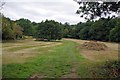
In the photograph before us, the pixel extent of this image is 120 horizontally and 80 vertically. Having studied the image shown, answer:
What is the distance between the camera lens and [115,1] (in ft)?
57.0

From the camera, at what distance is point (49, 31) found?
95.2 meters

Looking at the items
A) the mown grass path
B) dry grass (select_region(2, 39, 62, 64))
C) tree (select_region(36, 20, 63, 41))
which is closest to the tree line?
tree (select_region(36, 20, 63, 41))

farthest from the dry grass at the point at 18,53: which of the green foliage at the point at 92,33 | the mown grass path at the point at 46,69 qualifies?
the green foliage at the point at 92,33

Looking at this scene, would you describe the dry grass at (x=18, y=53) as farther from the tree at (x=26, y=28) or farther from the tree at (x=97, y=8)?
the tree at (x=26, y=28)

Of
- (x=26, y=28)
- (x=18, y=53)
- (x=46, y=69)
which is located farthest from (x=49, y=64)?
(x=26, y=28)

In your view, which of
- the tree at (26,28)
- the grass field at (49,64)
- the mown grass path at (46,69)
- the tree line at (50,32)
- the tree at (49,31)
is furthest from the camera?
Result: the tree at (26,28)

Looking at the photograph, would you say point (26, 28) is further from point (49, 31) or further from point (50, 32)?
point (50, 32)

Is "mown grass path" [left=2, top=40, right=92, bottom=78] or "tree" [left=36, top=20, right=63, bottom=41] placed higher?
"tree" [left=36, top=20, right=63, bottom=41]

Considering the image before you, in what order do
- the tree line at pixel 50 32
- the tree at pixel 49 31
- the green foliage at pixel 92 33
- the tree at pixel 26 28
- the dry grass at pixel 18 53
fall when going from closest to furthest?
the dry grass at pixel 18 53, the tree line at pixel 50 32, the green foliage at pixel 92 33, the tree at pixel 49 31, the tree at pixel 26 28

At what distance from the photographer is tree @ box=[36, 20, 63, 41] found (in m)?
95.4

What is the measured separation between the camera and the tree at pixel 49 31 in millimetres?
95375

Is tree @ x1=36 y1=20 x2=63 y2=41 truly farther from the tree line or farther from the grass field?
the grass field

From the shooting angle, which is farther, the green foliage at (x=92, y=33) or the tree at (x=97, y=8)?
the green foliage at (x=92, y=33)

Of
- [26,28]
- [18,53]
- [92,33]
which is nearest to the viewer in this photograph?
[18,53]
